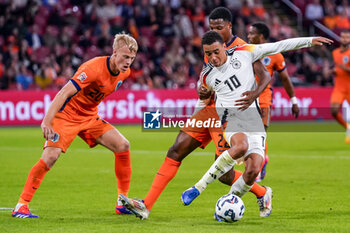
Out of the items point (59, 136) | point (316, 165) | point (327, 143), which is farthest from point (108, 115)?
point (59, 136)

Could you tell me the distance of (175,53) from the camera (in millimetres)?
24656

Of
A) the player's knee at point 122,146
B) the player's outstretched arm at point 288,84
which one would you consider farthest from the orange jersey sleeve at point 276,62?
the player's knee at point 122,146

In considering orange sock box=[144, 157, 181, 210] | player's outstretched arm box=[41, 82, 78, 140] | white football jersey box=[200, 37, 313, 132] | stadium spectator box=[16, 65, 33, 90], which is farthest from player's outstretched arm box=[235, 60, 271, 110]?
stadium spectator box=[16, 65, 33, 90]

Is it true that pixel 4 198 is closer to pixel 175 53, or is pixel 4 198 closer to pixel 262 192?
pixel 262 192

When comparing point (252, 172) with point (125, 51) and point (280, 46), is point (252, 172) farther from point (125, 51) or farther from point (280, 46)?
point (125, 51)

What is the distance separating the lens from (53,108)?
6980 mm

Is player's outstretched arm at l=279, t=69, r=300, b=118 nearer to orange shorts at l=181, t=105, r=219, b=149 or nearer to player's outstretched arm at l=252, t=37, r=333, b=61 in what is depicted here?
orange shorts at l=181, t=105, r=219, b=149

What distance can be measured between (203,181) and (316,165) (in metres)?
6.00

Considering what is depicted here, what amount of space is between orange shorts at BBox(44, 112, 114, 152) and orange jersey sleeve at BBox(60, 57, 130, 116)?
0.09 m

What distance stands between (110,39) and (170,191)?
49.4 feet

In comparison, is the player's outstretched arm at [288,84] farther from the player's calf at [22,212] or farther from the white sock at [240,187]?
the player's calf at [22,212]

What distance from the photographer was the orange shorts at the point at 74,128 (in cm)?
748

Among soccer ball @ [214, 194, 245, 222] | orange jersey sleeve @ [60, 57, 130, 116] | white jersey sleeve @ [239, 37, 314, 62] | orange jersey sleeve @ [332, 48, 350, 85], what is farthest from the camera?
orange jersey sleeve @ [332, 48, 350, 85]

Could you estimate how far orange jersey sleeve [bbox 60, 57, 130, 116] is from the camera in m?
7.29
